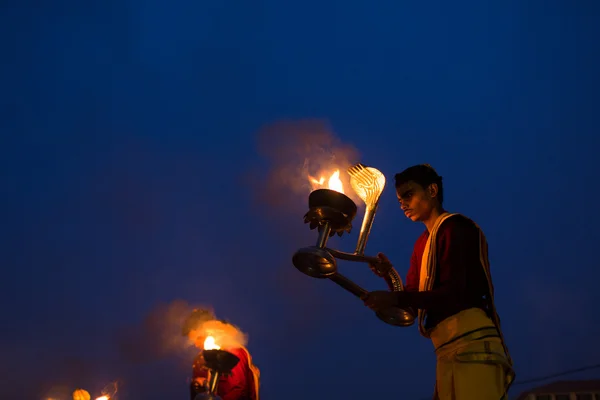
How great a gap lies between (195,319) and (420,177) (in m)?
6.01

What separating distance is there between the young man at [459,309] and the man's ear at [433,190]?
0.60ft

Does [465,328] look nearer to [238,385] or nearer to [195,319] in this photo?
[238,385]

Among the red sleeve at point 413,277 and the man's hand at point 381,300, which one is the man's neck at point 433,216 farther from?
the man's hand at point 381,300

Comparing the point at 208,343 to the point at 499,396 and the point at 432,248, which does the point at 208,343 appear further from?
the point at 499,396

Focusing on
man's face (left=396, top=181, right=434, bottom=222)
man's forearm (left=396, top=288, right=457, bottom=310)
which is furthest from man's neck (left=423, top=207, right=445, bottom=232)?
man's forearm (left=396, top=288, right=457, bottom=310)

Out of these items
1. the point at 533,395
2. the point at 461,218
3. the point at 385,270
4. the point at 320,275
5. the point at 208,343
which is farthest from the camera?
the point at 533,395

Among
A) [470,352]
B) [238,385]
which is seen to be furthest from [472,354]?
[238,385]

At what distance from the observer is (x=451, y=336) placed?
2.81 m

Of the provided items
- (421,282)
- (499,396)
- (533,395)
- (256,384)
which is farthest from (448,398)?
(533,395)

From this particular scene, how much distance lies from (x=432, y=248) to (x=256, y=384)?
4443 millimetres

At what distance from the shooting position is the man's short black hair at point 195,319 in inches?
322

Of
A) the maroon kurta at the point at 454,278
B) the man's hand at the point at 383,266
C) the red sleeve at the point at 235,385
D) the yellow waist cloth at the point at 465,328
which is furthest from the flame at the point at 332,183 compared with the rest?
the red sleeve at the point at 235,385

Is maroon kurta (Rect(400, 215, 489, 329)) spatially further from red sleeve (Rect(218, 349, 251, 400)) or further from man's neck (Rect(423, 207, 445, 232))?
red sleeve (Rect(218, 349, 251, 400))

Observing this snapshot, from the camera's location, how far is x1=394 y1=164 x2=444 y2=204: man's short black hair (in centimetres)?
333
